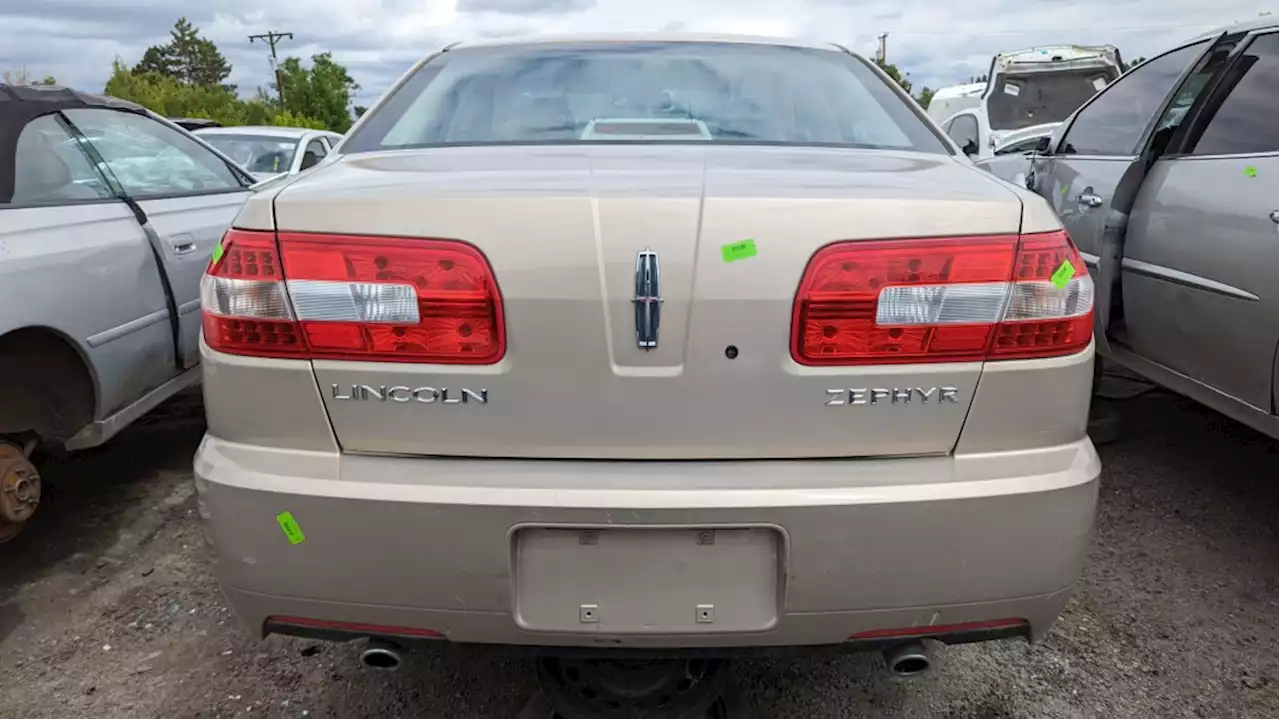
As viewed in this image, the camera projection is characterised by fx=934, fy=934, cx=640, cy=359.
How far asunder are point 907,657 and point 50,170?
3.10 meters

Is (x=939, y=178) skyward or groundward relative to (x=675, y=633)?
skyward

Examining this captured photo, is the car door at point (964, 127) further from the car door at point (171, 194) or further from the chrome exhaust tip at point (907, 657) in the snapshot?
the chrome exhaust tip at point (907, 657)

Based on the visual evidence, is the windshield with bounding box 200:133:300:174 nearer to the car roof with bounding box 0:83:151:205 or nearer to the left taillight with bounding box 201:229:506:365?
the car roof with bounding box 0:83:151:205

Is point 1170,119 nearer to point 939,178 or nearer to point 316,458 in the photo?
point 939,178

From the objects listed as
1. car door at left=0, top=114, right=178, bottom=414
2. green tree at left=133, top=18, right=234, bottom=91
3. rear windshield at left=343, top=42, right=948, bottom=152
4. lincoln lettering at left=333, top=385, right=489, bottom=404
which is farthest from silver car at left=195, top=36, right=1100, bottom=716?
green tree at left=133, top=18, right=234, bottom=91

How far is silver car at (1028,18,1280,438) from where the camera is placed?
9.29 ft

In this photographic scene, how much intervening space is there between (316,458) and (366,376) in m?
0.17

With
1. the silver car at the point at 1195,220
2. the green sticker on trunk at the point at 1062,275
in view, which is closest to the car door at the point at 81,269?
the green sticker on trunk at the point at 1062,275

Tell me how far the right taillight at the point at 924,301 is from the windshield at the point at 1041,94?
11307 mm

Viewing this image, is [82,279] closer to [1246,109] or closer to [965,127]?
[1246,109]

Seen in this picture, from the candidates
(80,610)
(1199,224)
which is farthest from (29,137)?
(1199,224)

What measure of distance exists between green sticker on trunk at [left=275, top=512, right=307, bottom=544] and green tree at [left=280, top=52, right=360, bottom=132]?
50.2 meters

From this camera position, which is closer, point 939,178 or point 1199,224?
point 939,178

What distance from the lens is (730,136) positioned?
2.24 metres
